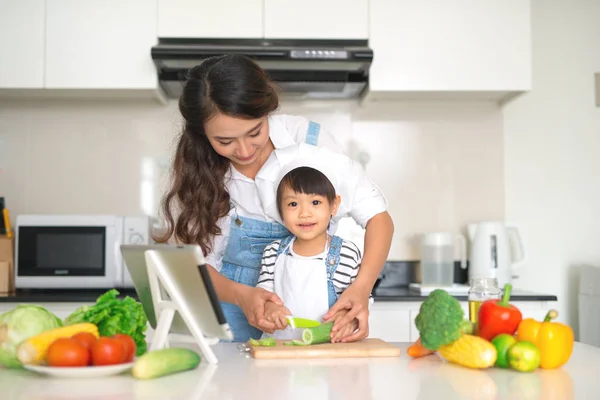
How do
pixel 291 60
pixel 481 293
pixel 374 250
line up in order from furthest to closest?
pixel 291 60, pixel 374 250, pixel 481 293

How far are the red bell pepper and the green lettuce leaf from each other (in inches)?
23.9

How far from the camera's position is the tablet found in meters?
1.16

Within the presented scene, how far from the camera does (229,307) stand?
75.3 inches

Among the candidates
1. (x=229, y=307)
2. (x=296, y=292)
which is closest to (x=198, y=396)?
(x=296, y=292)

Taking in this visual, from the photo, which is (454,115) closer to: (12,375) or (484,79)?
(484,79)

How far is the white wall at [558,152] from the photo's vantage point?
324 centimetres

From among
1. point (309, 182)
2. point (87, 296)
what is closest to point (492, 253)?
point (309, 182)

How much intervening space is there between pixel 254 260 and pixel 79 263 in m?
1.23

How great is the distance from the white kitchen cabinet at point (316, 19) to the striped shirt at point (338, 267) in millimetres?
1280

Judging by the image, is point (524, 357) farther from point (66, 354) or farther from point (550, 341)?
point (66, 354)

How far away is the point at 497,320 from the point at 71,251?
81.0 inches

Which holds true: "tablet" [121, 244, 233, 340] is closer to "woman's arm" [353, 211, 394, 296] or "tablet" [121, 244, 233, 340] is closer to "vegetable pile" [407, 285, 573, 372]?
"vegetable pile" [407, 285, 573, 372]

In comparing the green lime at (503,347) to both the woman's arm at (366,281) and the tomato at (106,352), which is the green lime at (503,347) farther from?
the tomato at (106,352)

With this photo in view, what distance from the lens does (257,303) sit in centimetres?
159
